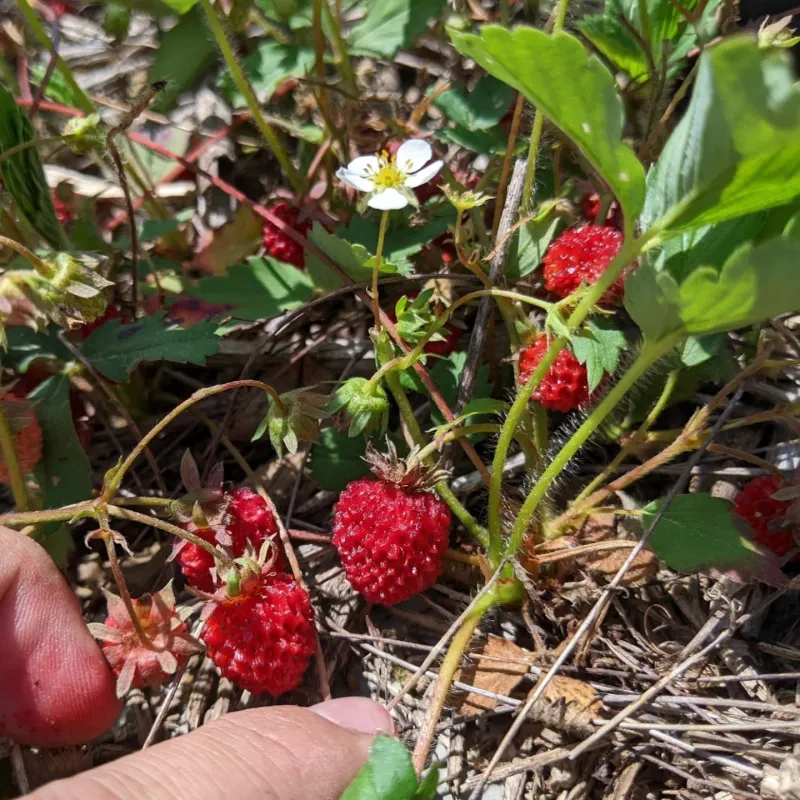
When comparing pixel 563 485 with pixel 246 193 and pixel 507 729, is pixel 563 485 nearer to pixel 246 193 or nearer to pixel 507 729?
pixel 507 729

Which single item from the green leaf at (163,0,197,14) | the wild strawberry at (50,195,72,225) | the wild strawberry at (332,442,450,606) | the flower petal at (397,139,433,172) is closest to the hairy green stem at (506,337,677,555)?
the wild strawberry at (332,442,450,606)

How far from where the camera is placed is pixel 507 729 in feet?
3.81

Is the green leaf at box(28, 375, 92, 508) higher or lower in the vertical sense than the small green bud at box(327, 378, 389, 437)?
lower

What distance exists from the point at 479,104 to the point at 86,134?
→ 0.67 m

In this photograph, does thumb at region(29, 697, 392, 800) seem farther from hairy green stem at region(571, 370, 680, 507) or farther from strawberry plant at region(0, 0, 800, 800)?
hairy green stem at region(571, 370, 680, 507)

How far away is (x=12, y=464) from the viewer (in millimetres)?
1133

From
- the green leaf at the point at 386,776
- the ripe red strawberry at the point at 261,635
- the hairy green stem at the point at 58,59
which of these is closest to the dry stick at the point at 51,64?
the hairy green stem at the point at 58,59

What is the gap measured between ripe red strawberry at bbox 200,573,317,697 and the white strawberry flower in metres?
0.56

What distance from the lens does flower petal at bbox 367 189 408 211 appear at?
104 cm

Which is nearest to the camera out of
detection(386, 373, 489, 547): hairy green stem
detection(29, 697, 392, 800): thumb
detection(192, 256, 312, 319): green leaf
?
detection(29, 697, 392, 800): thumb

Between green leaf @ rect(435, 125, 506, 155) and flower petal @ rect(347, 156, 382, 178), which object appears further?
green leaf @ rect(435, 125, 506, 155)

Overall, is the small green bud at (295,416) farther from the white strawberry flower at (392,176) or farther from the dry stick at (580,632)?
the dry stick at (580,632)

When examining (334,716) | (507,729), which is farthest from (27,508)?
(507,729)

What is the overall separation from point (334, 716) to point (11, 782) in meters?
0.55
